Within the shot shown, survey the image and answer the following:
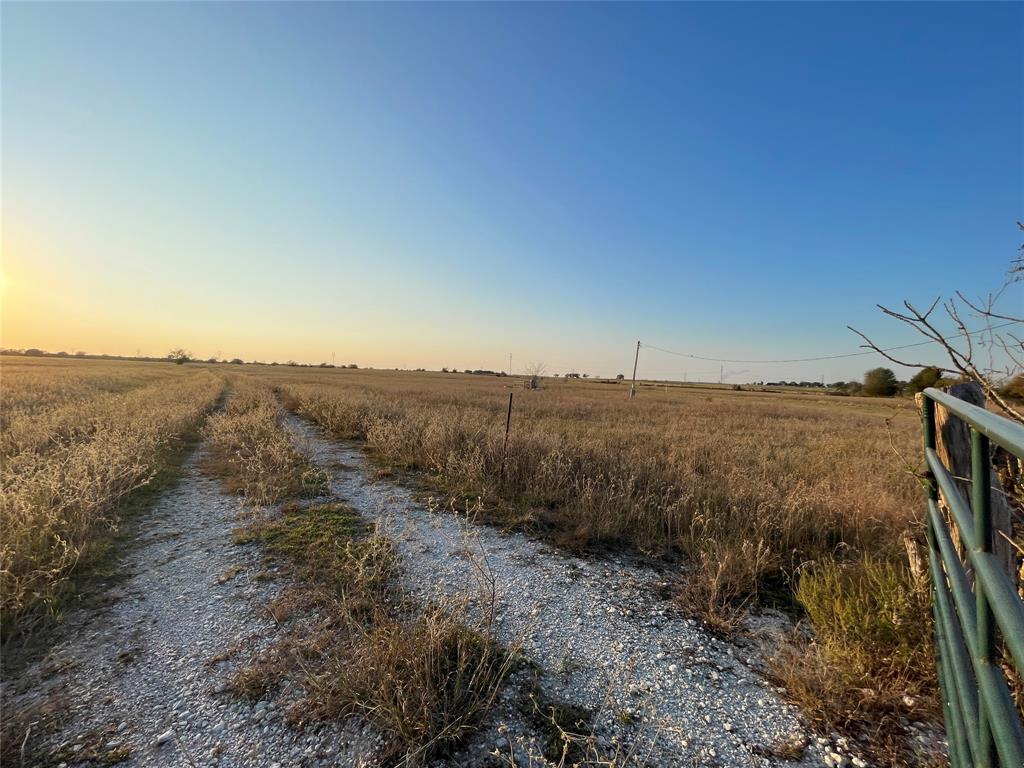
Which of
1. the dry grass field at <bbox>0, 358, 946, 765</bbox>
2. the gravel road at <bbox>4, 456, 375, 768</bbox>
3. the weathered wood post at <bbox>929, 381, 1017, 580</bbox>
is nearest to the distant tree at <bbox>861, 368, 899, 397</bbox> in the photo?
the dry grass field at <bbox>0, 358, 946, 765</bbox>

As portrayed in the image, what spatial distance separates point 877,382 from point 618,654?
7070cm

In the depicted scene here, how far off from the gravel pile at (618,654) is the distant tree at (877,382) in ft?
207

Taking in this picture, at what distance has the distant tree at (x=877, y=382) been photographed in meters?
51.9

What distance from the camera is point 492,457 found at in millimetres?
7480

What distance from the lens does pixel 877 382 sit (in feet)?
179

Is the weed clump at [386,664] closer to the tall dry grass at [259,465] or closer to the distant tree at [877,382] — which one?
the tall dry grass at [259,465]

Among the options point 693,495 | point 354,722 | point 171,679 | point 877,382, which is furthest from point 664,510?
point 877,382

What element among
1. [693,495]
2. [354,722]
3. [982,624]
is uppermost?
[982,624]

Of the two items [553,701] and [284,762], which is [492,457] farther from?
[284,762]

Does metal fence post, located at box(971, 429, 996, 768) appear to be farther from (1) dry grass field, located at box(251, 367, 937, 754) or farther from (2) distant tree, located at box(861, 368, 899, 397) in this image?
(2) distant tree, located at box(861, 368, 899, 397)

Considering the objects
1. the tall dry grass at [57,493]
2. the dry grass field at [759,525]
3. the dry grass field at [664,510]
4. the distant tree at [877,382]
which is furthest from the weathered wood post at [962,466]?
the distant tree at [877,382]

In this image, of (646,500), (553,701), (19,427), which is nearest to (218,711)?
(553,701)

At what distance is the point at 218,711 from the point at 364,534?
265 cm

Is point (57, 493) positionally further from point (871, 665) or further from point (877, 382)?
point (877, 382)
